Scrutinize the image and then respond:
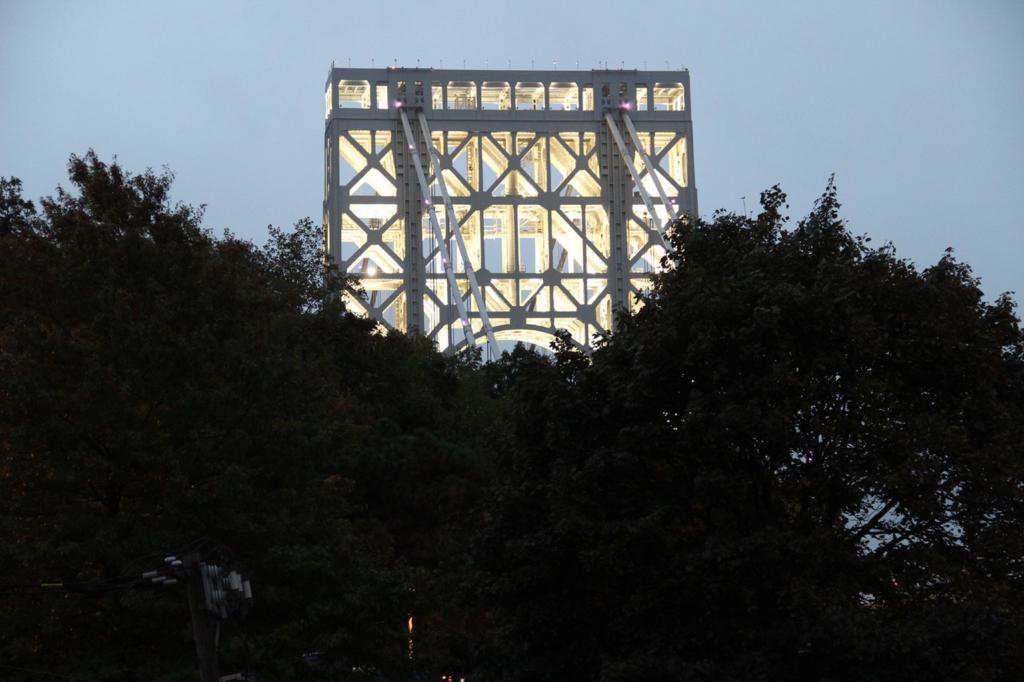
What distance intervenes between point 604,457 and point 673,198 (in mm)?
73743

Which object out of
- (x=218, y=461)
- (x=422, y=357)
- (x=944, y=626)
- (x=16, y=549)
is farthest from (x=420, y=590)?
(x=422, y=357)

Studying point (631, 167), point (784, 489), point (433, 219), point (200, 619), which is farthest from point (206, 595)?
point (631, 167)

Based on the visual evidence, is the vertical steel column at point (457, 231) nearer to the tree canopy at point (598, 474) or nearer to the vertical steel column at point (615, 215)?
the vertical steel column at point (615, 215)

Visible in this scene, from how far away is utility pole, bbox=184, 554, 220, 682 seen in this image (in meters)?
21.6

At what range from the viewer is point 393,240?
9756cm

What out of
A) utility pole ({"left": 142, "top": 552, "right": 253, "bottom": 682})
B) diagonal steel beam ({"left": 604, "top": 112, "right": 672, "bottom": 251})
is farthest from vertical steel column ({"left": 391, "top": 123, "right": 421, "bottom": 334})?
utility pole ({"left": 142, "top": 552, "right": 253, "bottom": 682})

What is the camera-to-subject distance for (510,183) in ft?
324

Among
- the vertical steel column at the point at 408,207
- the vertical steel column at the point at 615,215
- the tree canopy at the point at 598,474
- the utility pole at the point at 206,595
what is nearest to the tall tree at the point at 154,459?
the tree canopy at the point at 598,474

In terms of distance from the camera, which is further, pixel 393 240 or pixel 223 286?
pixel 393 240

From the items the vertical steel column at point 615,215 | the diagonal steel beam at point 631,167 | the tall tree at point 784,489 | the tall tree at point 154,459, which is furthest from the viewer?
the vertical steel column at point 615,215

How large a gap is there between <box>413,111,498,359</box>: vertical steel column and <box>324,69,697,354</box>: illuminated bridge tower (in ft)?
1.00

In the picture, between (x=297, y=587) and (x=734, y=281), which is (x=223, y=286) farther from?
(x=734, y=281)

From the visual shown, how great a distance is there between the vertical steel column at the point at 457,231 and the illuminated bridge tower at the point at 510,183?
1.00 feet

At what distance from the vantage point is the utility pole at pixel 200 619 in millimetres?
21562
